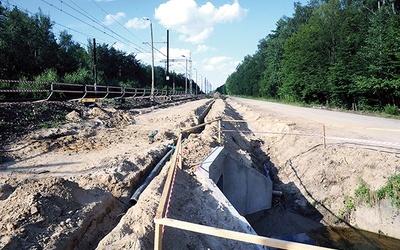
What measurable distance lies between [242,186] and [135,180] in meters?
4.20

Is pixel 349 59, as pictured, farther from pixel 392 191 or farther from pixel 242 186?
pixel 242 186

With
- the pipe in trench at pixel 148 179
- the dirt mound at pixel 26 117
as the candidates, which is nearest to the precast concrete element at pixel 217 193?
the pipe in trench at pixel 148 179

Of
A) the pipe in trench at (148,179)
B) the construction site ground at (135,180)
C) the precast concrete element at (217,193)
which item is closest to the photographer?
the construction site ground at (135,180)

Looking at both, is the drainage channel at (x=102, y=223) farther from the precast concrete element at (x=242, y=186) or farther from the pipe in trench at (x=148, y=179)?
the precast concrete element at (x=242, y=186)

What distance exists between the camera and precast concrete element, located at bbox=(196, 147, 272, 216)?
8656 mm

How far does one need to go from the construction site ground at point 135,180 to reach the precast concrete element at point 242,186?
0.41m

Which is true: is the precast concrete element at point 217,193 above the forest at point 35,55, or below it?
below

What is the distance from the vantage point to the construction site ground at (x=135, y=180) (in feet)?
12.0

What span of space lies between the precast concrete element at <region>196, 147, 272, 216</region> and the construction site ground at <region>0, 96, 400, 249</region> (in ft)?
1.33

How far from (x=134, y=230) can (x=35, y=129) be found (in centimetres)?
794

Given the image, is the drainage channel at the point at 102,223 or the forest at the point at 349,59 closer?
the drainage channel at the point at 102,223

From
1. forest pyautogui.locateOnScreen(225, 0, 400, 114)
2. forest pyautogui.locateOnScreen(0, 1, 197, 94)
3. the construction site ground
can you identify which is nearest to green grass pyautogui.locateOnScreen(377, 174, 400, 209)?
the construction site ground

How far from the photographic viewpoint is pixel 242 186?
29.9ft

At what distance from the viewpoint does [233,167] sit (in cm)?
898
